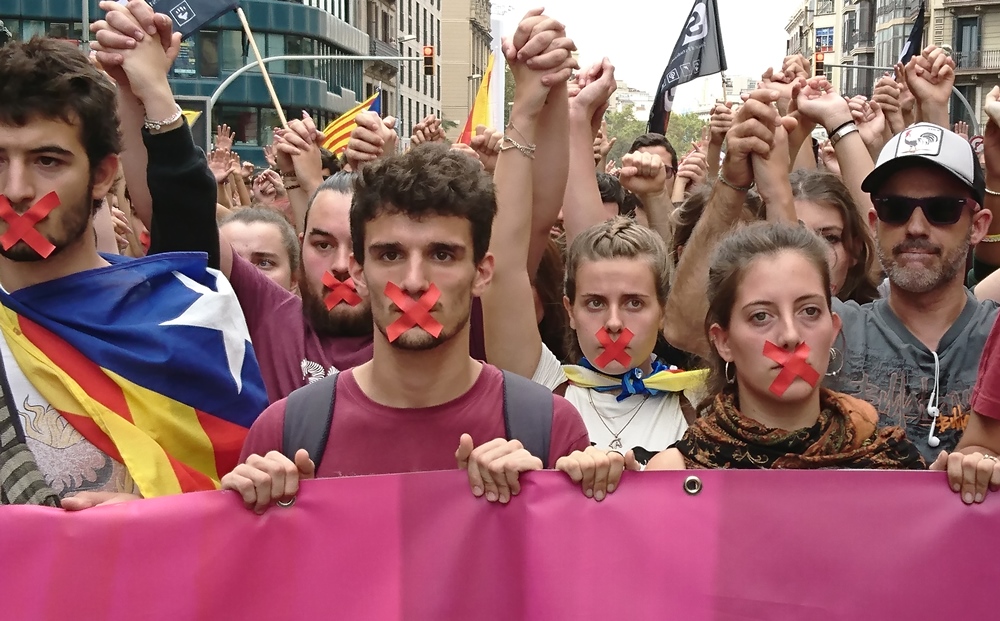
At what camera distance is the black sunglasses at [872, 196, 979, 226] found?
359 cm

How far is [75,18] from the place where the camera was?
42.8 meters

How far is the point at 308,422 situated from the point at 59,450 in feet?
1.68

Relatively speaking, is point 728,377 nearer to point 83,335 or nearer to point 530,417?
point 530,417

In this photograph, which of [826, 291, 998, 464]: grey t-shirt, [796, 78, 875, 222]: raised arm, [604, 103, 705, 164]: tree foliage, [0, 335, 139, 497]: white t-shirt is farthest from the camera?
[604, 103, 705, 164]: tree foliage

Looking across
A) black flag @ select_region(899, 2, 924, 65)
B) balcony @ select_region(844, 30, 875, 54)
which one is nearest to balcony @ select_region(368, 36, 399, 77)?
balcony @ select_region(844, 30, 875, 54)

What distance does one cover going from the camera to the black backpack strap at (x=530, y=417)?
270 centimetres

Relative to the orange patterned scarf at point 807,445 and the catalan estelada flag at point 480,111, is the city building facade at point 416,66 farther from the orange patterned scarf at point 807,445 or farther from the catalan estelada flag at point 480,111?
the orange patterned scarf at point 807,445

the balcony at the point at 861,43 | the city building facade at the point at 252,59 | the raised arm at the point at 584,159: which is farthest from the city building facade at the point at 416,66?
the raised arm at the point at 584,159

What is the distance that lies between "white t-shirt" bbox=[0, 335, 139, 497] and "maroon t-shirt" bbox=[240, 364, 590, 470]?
28 centimetres

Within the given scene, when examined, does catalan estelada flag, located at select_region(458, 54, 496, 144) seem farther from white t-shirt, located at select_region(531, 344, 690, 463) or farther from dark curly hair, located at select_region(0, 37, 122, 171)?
dark curly hair, located at select_region(0, 37, 122, 171)

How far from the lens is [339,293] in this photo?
3.61m

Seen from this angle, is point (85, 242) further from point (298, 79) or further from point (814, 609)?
point (298, 79)

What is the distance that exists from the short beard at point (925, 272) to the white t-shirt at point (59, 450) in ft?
6.73

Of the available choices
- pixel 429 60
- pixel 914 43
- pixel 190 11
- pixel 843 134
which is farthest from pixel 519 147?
pixel 429 60
